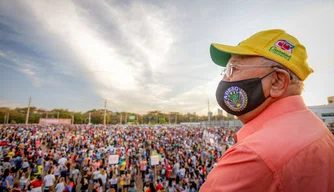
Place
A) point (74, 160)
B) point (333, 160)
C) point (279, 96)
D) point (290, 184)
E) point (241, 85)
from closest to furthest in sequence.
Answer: point (290, 184) → point (333, 160) → point (279, 96) → point (241, 85) → point (74, 160)

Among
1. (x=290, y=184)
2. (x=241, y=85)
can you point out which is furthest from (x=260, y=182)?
(x=241, y=85)

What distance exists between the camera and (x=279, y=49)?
129cm

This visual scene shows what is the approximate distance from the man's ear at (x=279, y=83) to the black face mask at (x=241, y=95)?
0.27 ft

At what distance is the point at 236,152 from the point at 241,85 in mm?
741

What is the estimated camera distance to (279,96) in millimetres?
1265

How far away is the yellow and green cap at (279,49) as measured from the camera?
1.26 metres

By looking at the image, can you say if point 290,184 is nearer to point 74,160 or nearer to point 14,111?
point 74,160

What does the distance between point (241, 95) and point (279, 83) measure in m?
0.29

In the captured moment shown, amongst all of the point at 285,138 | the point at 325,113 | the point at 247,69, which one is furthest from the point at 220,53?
the point at 325,113

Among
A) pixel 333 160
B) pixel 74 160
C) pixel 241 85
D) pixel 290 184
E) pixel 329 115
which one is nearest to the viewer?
pixel 290 184

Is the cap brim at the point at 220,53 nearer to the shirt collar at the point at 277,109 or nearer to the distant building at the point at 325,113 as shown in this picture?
the shirt collar at the point at 277,109

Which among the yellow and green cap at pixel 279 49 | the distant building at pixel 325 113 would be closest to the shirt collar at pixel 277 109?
the yellow and green cap at pixel 279 49

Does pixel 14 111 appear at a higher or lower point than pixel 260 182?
higher

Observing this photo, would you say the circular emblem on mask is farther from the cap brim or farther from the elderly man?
the cap brim
